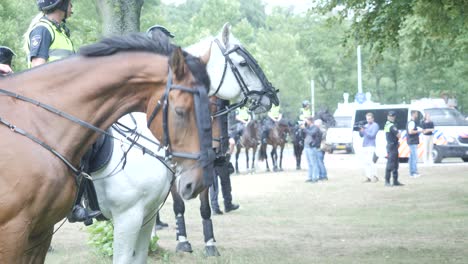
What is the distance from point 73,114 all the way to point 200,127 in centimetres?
90

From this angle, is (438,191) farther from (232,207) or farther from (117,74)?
(117,74)

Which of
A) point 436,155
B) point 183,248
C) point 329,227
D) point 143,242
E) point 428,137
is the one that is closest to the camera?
point 143,242

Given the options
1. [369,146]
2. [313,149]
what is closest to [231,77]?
[369,146]

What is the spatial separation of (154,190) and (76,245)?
6.56 m

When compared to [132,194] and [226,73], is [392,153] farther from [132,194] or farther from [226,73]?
[132,194]

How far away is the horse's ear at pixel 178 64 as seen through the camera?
5.45 m

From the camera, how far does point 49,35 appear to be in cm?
696

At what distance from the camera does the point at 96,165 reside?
6.89 m

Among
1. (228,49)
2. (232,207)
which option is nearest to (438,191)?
(232,207)

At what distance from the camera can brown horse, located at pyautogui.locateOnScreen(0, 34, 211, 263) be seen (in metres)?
5.21

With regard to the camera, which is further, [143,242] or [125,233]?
[143,242]

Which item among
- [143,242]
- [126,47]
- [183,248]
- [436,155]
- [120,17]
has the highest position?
[120,17]

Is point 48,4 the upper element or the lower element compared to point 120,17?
lower

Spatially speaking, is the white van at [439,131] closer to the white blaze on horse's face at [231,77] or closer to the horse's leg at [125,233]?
the white blaze on horse's face at [231,77]
